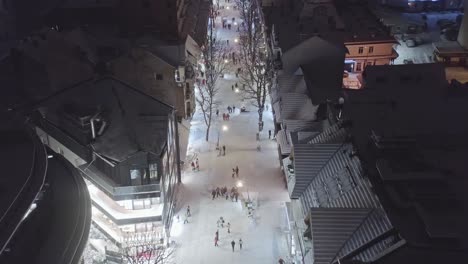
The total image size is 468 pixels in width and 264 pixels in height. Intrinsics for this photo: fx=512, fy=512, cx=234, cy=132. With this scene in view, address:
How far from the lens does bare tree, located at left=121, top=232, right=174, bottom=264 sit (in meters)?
41.4

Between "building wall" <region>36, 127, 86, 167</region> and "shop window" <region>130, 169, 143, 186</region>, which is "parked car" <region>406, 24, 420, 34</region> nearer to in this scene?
"shop window" <region>130, 169, 143, 186</region>

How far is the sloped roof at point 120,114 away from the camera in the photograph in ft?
134

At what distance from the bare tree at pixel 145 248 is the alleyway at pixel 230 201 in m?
1.61

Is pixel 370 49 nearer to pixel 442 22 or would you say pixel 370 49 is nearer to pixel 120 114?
pixel 442 22

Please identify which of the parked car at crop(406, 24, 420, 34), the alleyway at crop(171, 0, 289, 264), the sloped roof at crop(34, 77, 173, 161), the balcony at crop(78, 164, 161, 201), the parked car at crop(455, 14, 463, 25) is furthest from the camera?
the parked car at crop(455, 14, 463, 25)

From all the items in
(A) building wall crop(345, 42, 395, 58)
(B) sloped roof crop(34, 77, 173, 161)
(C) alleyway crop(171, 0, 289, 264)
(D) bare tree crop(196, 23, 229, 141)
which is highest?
(B) sloped roof crop(34, 77, 173, 161)

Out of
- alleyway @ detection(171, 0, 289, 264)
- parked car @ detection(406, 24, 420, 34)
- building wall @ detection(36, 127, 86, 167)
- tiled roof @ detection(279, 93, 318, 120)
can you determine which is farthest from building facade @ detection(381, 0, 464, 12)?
building wall @ detection(36, 127, 86, 167)

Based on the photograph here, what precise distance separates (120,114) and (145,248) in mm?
11520

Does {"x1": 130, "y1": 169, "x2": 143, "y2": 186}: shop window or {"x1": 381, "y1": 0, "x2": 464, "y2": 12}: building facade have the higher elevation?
{"x1": 381, "y1": 0, "x2": 464, "y2": 12}: building facade

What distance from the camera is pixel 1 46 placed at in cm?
6831

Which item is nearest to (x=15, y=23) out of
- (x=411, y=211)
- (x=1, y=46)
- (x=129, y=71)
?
(x=1, y=46)

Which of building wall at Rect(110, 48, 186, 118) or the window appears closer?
the window

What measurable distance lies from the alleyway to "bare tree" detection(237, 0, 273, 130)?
352cm

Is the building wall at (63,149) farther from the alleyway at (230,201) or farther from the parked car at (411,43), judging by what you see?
the parked car at (411,43)
